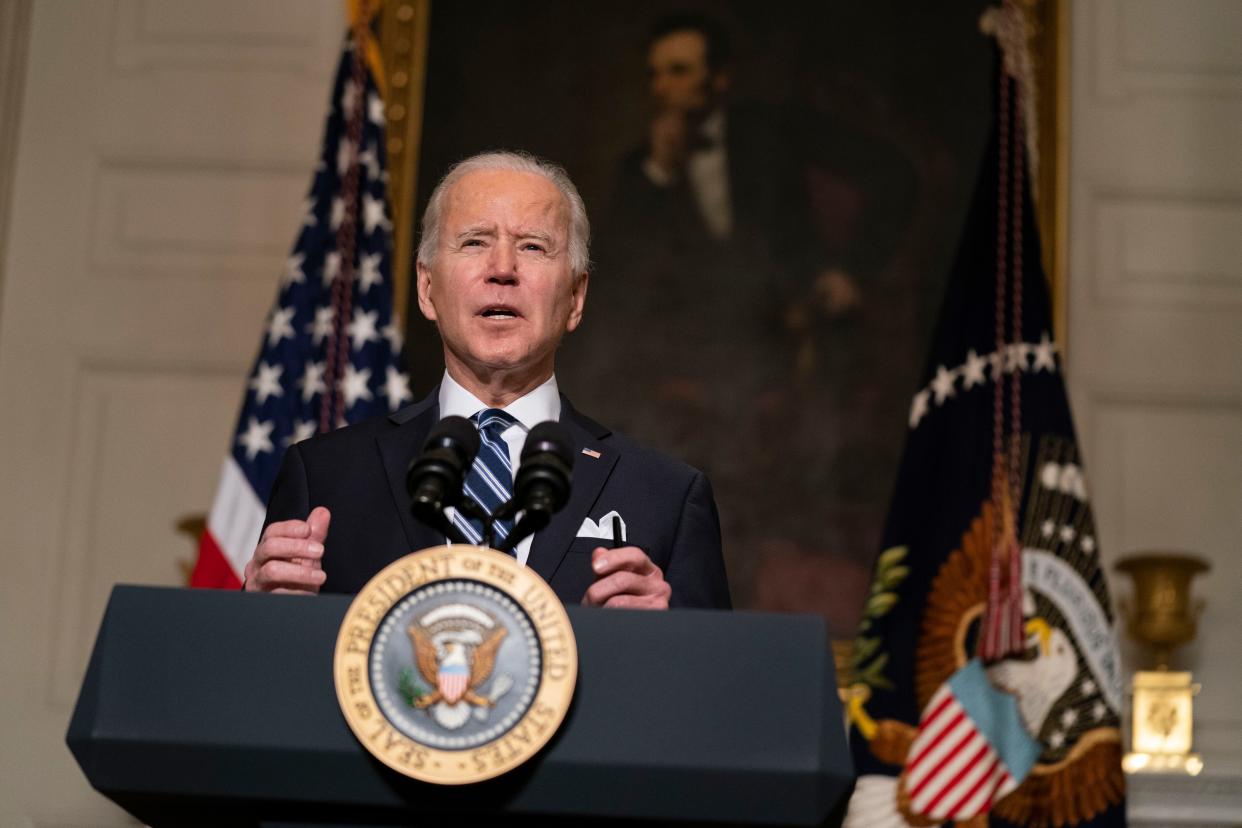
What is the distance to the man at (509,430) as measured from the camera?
2.33 meters

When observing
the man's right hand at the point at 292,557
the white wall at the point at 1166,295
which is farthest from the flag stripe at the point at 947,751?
the man's right hand at the point at 292,557

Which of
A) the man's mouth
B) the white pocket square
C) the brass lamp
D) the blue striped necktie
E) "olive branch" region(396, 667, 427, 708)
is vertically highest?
the man's mouth

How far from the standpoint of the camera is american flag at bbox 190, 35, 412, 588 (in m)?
4.98

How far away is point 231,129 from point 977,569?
315 cm

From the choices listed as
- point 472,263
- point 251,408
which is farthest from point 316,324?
point 472,263

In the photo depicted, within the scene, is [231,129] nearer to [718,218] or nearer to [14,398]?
[14,398]

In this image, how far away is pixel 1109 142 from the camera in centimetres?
590

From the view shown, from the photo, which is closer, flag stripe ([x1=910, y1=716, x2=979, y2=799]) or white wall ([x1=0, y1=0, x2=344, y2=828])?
flag stripe ([x1=910, y1=716, x2=979, y2=799])

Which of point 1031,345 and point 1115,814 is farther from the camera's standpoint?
point 1031,345

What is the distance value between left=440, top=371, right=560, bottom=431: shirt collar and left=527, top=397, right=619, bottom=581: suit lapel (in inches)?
1.9

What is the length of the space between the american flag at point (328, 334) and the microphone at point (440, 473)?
3.12 metres

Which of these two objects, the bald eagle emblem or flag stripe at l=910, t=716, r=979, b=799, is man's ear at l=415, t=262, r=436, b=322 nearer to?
the bald eagle emblem

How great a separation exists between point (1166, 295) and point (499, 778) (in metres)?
4.67

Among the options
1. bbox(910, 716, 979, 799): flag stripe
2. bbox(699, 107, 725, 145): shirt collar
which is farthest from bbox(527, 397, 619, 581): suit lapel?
bbox(699, 107, 725, 145): shirt collar
